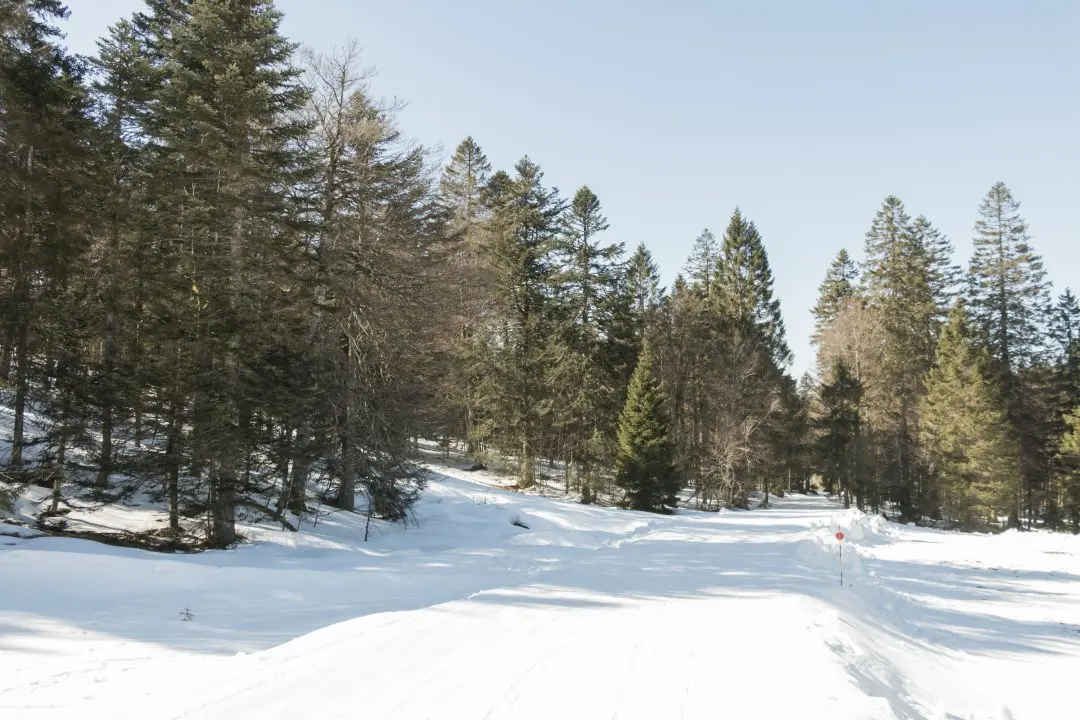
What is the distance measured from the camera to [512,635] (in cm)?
667

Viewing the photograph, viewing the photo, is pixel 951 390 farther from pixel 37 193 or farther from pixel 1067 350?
pixel 37 193

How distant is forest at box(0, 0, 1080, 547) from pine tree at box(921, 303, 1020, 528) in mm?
160

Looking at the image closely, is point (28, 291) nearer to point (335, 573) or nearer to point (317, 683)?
point (335, 573)

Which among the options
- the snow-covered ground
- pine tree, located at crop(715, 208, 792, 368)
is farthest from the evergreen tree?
the snow-covered ground

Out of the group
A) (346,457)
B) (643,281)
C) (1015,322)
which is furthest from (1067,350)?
(346,457)

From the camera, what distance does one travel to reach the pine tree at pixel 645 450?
92.7 ft

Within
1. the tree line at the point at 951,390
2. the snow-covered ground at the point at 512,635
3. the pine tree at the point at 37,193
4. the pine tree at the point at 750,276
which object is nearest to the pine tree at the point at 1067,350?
the tree line at the point at 951,390

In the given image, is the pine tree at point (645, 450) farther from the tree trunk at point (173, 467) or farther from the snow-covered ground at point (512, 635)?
the tree trunk at point (173, 467)

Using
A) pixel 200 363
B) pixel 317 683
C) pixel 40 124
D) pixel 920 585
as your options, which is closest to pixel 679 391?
pixel 920 585

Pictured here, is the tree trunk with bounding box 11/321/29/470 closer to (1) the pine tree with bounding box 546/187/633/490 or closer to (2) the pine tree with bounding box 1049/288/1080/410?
(1) the pine tree with bounding box 546/187/633/490

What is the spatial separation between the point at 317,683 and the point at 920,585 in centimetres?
1216

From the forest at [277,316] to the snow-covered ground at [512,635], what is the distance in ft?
9.74

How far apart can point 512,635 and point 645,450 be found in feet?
73.8

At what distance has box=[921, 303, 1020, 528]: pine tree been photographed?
1302 inches
